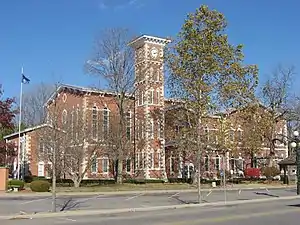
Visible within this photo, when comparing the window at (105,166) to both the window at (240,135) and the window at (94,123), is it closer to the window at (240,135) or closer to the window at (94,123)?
the window at (94,123)

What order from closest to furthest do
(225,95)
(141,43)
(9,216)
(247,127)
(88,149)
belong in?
(9,216) < (225,95) < (88,149) < (247,127) < (141,43)

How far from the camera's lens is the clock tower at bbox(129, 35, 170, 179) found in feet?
163

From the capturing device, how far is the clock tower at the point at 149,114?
4962 centimetres

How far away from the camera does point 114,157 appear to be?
150 feet

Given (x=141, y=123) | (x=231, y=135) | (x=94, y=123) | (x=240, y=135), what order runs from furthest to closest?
(x=141, y=123)
(x=240, y=135)
(x=94, y=123)
(x=231, y=135)

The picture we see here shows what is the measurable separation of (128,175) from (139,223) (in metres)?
39.6

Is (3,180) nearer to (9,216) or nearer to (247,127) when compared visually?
(9,216)

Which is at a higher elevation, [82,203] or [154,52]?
[154,52]

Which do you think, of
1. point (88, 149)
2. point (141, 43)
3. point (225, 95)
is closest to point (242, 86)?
point (225, 95)

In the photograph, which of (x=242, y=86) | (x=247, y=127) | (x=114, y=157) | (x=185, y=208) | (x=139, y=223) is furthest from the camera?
(x=247, y=127)

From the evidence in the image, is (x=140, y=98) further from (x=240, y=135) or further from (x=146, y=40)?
(x=240, y=135)

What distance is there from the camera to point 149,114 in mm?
52438

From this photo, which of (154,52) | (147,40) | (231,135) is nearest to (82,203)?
(231,135)

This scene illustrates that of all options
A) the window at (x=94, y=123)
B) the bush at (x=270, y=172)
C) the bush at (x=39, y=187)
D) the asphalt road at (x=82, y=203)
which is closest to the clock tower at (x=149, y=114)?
the window at (x=94, y=123)
